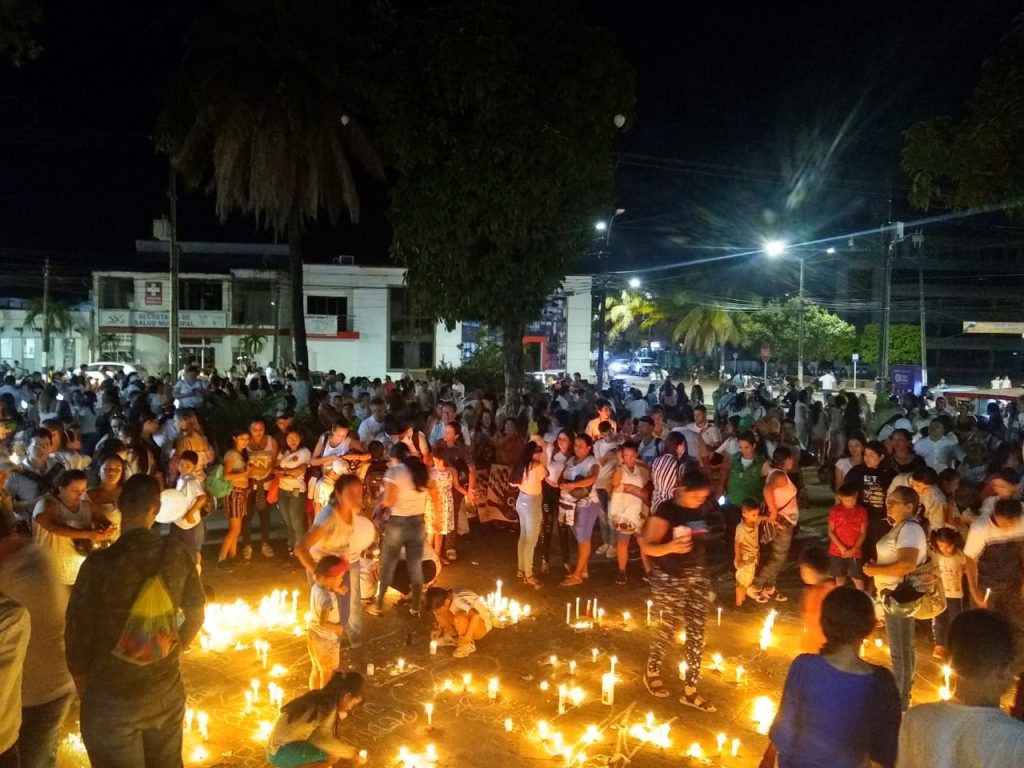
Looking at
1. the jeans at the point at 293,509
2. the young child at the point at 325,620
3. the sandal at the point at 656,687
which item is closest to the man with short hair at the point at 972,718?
the sandal at the point at 656,687

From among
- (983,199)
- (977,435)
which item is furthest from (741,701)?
(977,435)

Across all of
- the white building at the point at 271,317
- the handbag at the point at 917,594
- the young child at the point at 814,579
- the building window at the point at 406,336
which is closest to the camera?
the young child at the point at 814,579

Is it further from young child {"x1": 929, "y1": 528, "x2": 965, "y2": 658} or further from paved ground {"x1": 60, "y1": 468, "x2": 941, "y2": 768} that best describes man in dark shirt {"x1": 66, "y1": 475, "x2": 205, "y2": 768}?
young child {"x1": 929, "y1": 528, "x2": 965, "y2": 658}

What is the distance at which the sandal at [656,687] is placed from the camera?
6281mm

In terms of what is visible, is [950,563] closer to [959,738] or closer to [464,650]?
[464,650]

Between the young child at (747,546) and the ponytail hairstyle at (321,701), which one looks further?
the young child at (747,546)

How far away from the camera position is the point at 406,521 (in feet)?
25.0

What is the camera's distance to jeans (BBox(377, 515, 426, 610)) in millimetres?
7633

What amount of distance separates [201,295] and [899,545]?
39879 mm

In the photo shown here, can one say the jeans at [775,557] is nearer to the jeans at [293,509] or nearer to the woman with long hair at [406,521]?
the woman with long hair at [406,521]

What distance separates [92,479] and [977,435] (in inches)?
485

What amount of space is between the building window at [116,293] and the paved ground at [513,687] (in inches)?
1425

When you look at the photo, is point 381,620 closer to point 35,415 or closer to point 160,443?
point 160,443

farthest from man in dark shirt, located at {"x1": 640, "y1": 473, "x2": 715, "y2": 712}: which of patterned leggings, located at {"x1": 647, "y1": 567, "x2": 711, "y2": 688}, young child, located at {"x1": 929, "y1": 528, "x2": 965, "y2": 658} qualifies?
young child, located at {"x1": 929, "y1": 528, "x2": 965, "y2": 658}
